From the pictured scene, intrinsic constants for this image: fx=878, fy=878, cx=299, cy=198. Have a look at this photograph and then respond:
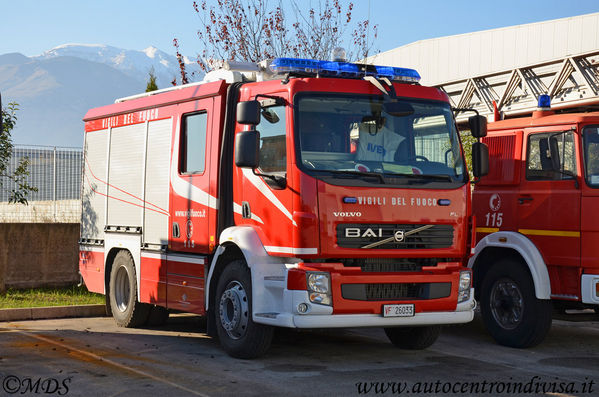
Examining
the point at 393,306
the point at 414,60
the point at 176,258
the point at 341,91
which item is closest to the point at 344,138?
the point at 341,91

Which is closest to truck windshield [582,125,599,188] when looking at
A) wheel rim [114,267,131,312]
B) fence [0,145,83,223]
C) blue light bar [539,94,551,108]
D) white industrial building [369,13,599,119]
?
blue light bar [539,94,551,108]

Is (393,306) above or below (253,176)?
below

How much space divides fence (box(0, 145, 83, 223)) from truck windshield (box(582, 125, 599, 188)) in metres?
10.6

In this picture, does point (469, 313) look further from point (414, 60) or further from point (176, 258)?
point (414, 60)

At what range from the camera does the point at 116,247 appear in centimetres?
1237

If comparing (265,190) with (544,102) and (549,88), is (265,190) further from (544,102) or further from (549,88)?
(549,88)

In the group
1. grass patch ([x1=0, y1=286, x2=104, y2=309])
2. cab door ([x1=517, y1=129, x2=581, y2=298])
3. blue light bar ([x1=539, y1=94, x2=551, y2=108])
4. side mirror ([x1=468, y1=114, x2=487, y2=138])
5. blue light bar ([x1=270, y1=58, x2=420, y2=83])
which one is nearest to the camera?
blue light bar ([x1=270, y1=58, x2=420, y2=83])

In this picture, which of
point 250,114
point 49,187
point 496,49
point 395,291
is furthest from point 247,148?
point 496,49

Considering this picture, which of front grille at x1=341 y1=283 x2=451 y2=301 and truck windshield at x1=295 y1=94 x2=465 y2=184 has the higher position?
truck windshield at x1=295 y1=94 x2=465 y2=184

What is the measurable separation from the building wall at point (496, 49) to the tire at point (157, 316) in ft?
64.9

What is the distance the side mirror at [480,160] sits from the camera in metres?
A: 9.93

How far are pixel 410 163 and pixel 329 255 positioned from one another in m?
1.42

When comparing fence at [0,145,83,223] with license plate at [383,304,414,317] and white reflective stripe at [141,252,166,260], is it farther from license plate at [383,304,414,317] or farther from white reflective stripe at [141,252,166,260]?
license plate at [383,304,414,317]

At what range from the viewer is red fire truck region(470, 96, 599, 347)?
10117mm
